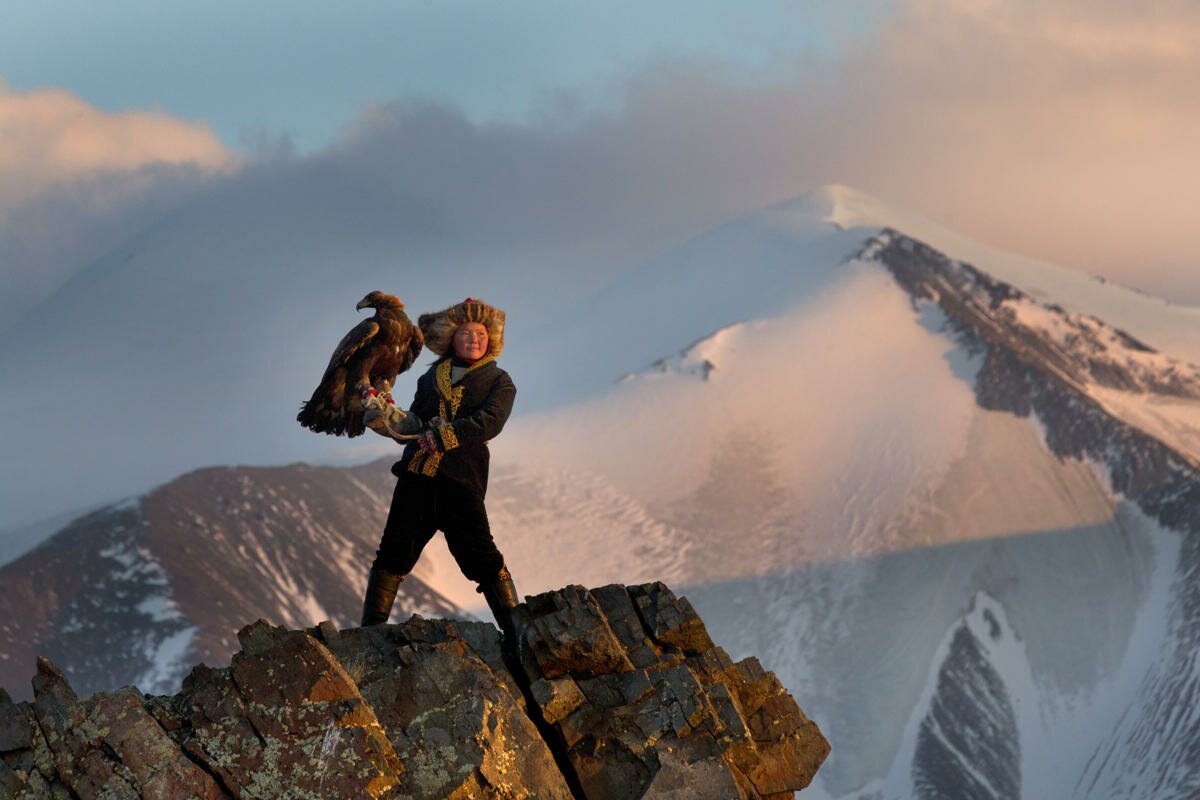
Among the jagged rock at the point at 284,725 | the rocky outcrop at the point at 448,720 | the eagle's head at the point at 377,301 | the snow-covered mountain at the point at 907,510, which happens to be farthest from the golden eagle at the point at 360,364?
the snow-covered mountain at the point at 907,510

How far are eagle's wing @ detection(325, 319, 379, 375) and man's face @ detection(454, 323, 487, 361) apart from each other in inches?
43.1

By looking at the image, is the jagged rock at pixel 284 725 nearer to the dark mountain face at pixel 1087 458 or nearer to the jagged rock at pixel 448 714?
the jagged rock at pixel 448 714

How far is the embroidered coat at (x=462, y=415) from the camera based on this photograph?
843 inches

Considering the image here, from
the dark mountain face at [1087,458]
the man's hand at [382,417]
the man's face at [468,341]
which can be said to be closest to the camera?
the man's hand at [382,417]

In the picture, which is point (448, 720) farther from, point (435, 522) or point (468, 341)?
point (468, 341)

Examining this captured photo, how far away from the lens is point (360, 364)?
21406mm

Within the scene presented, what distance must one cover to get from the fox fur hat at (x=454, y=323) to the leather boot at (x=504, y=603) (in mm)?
2771

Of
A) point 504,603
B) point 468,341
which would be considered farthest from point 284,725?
point 468,341

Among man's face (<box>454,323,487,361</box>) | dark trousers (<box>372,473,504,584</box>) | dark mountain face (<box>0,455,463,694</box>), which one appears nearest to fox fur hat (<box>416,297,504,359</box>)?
man's face (<box>454,323,487,361</box>)

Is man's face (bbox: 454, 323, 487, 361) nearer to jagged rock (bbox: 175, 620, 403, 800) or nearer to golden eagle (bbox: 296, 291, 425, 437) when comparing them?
golden eagle (bbox: 296, 291, 425, 437)

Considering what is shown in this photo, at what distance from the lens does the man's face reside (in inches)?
859

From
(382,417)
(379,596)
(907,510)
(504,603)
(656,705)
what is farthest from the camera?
(907,510)

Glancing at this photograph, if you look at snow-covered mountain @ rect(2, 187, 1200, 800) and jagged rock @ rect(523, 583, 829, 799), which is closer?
jagged rock @ rect(523, 583, 829, 799)

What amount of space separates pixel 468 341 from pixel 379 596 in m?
3.24
